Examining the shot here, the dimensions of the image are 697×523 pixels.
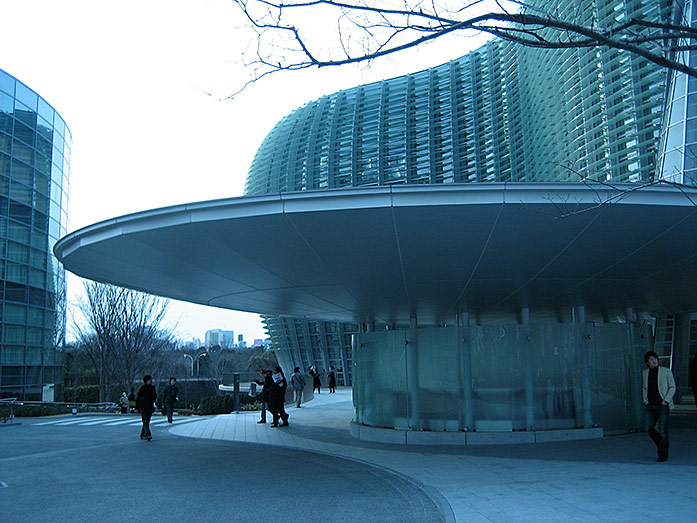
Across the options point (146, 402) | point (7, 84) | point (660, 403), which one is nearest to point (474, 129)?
point (7, 84)

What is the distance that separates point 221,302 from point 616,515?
1176cm

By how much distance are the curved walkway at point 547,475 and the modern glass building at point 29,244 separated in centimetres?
2449

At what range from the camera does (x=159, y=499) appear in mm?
8195

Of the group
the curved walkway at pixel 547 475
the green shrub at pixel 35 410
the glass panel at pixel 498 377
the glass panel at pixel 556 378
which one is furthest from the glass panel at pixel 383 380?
the green shrub at pixel 35 410

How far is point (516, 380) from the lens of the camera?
12883mm

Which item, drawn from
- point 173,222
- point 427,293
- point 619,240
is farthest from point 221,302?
point 619,240

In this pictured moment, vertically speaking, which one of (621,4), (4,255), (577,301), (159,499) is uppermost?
(621,4)

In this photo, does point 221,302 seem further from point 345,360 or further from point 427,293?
point 345,360

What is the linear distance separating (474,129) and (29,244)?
125 ft

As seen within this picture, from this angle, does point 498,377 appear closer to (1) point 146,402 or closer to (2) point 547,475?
(2) point 547,475

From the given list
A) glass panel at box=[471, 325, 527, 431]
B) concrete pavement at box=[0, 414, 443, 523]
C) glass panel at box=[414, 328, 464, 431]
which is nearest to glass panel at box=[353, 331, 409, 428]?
glass panel at box=[414, 328, 464, 431]

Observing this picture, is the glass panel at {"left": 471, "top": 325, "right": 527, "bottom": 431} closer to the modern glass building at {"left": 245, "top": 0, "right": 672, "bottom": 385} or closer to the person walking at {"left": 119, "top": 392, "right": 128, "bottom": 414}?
the modern glass building at {"left": 245, "top": 0, "right": 672, "bottom": 385}

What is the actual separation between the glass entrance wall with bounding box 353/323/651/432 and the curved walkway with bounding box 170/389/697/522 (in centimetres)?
67

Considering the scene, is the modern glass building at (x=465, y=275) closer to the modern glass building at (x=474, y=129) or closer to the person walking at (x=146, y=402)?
the person walking at (x=146, y=402)
